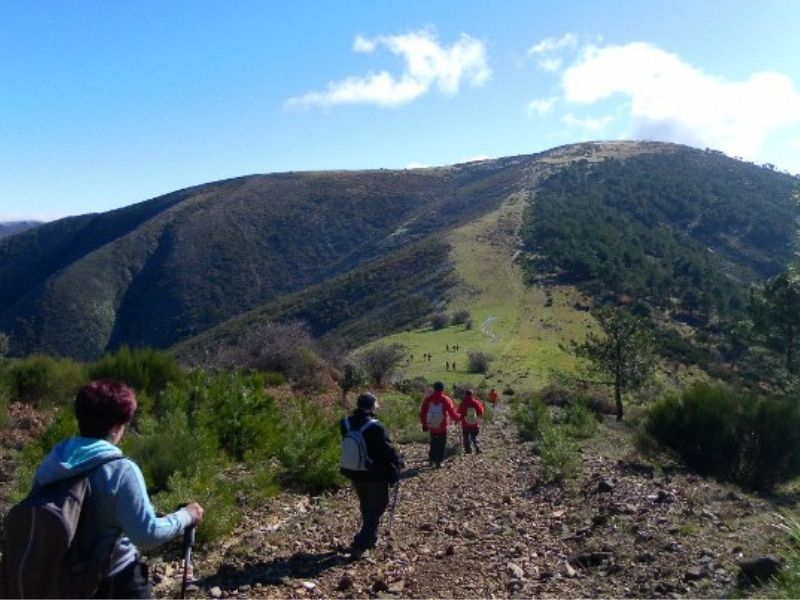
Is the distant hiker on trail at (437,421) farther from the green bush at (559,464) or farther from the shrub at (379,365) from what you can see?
the shrub at (379,365)

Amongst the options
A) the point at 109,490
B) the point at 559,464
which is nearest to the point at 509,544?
the point at 559,464

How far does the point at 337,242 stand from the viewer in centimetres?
11356

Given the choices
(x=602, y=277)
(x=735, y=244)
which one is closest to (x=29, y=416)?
(x=602, y=277)

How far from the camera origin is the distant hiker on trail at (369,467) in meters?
7.36

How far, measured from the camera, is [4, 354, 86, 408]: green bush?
49.4ft

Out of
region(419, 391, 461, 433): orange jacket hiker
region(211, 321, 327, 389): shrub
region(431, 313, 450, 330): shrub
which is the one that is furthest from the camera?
region(431, 313, 450, 330): shrub

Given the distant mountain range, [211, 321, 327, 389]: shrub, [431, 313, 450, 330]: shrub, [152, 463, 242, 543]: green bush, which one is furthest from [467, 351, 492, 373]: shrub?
[152, 463, 242, 543]: green bush

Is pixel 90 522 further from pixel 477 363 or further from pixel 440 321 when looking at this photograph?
pixel 440 321

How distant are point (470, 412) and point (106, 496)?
1131 centimetres

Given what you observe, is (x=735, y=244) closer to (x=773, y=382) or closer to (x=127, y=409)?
(x=773, y=382)

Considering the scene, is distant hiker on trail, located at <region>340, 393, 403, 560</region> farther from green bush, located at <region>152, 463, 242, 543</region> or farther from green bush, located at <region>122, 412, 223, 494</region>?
green bush, located at <region>122, 412, 223, 494</region>

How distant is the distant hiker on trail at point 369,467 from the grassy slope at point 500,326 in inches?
1202

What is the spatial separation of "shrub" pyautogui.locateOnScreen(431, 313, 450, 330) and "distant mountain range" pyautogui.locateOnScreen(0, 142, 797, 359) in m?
3.55

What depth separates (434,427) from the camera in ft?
42.7
